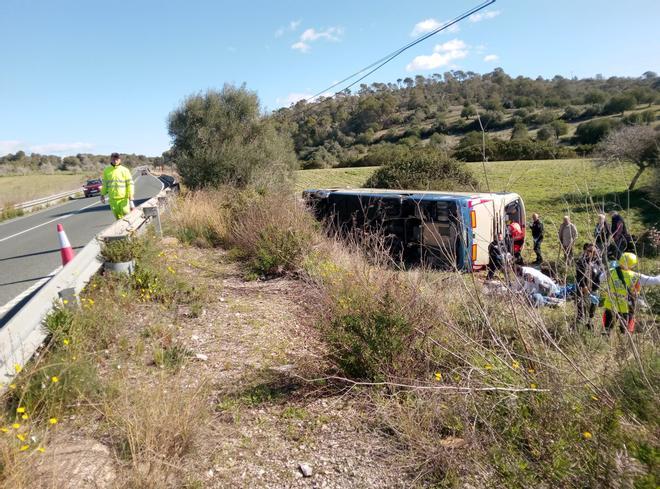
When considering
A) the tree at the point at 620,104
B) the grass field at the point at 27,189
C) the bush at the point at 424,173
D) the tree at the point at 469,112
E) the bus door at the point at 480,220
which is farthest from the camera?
the tree at the point at 620,104

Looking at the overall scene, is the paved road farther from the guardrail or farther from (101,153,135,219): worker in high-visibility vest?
(101,153,135,219): worker in high-visibility vest

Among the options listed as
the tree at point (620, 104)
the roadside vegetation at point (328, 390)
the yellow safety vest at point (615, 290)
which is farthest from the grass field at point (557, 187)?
the tree at point (620, 104)

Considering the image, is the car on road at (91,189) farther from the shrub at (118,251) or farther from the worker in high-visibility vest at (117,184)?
the shrub at (118,251)

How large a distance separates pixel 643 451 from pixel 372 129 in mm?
65170

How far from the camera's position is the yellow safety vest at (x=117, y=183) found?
7676 mm

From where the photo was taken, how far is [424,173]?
20.5 metres

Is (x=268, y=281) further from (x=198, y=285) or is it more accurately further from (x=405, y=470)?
(x=405, y=470)

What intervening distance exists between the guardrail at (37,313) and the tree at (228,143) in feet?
34.6

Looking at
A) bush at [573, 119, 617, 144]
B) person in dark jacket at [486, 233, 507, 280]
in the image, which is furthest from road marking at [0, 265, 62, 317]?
bush at [573, 119, 617, 144]

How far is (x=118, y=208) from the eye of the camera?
7938 millimetres

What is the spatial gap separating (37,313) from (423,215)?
7.52 meters

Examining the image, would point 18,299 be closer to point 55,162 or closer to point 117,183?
point 117,183

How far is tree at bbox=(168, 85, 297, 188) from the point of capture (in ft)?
52.7

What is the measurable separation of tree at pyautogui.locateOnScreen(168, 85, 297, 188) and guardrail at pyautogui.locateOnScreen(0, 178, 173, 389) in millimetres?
10560
